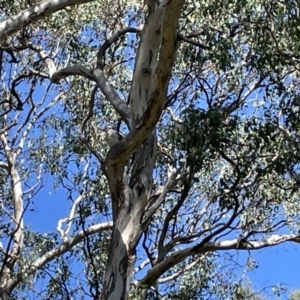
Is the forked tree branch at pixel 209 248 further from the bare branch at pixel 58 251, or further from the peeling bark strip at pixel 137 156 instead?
the bare branch at pixel 58 251

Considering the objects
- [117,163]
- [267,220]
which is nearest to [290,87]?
[267,220]

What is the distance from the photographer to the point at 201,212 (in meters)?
8.09

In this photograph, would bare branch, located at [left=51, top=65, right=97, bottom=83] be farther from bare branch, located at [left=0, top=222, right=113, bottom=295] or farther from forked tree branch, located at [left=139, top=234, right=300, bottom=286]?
bare branch, located at [left=0, top=222, right=113, bottom=295]

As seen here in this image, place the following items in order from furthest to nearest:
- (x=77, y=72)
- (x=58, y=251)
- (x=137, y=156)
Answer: (x=58, y=251) → (x=77, y=72) → (x=137, y=156)

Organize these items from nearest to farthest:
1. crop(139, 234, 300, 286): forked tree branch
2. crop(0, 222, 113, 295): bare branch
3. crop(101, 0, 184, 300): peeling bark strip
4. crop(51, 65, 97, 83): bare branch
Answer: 1. crop(101, 0, 184, 300): peeling bark strip
2. crop(51, 65, 97, 83): bare branch
3. crop(139, 234, 300, 286): forked tree branch
4. crop(0, 222, 113, 295): bare branch

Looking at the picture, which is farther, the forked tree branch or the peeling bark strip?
the forked tree branch

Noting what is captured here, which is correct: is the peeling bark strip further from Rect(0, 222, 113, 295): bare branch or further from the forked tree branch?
Rect(0, 222, 113, 295): bare branch

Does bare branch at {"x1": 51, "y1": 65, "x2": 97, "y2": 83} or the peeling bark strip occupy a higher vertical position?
bare branch at {"x1": 51, "y1": 65, "x2": 97, "y2": 83}

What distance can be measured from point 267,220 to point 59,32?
335cm

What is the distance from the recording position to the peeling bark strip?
396 cm

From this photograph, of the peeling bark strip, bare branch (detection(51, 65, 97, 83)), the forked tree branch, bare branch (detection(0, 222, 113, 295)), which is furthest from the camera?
bare branch (detection(0, 222, 113, 295))

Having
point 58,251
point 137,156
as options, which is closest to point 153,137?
point 137,156

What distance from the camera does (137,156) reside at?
5164mm

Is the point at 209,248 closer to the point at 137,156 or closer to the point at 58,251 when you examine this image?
the point at 137,156
